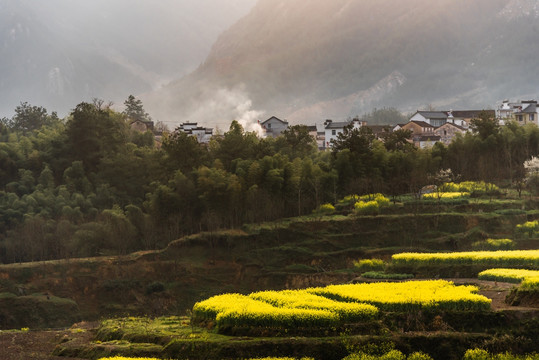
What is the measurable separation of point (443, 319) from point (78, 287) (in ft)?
82.5

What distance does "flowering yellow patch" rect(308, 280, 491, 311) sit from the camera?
20.2 m

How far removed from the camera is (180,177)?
160 feet

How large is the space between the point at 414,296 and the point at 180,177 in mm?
29257

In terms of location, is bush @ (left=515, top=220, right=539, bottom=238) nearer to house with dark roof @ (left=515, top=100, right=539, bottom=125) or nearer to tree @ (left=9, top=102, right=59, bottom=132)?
tree @ (left=9, top=102, right=59, bottom=132)

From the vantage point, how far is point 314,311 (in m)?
19.6

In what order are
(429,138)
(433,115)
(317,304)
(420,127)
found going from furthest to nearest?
(433,115) → (420,127) → (429,138) → (317,304)

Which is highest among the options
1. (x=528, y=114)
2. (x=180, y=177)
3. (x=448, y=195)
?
(x=528, y=114)

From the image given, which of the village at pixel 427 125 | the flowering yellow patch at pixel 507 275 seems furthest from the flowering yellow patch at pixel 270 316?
the village at pixel 427 125

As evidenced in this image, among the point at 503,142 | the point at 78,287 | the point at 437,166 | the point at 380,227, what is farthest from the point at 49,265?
the point at 503,142

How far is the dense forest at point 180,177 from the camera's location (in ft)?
155

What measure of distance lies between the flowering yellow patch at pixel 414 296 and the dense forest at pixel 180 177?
928 inches

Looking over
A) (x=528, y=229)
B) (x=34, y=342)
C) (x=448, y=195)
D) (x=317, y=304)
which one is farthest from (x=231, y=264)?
(x=317, y=304)

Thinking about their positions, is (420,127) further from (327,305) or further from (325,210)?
(327,305)

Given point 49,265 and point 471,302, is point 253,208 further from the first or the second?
point 471,302
